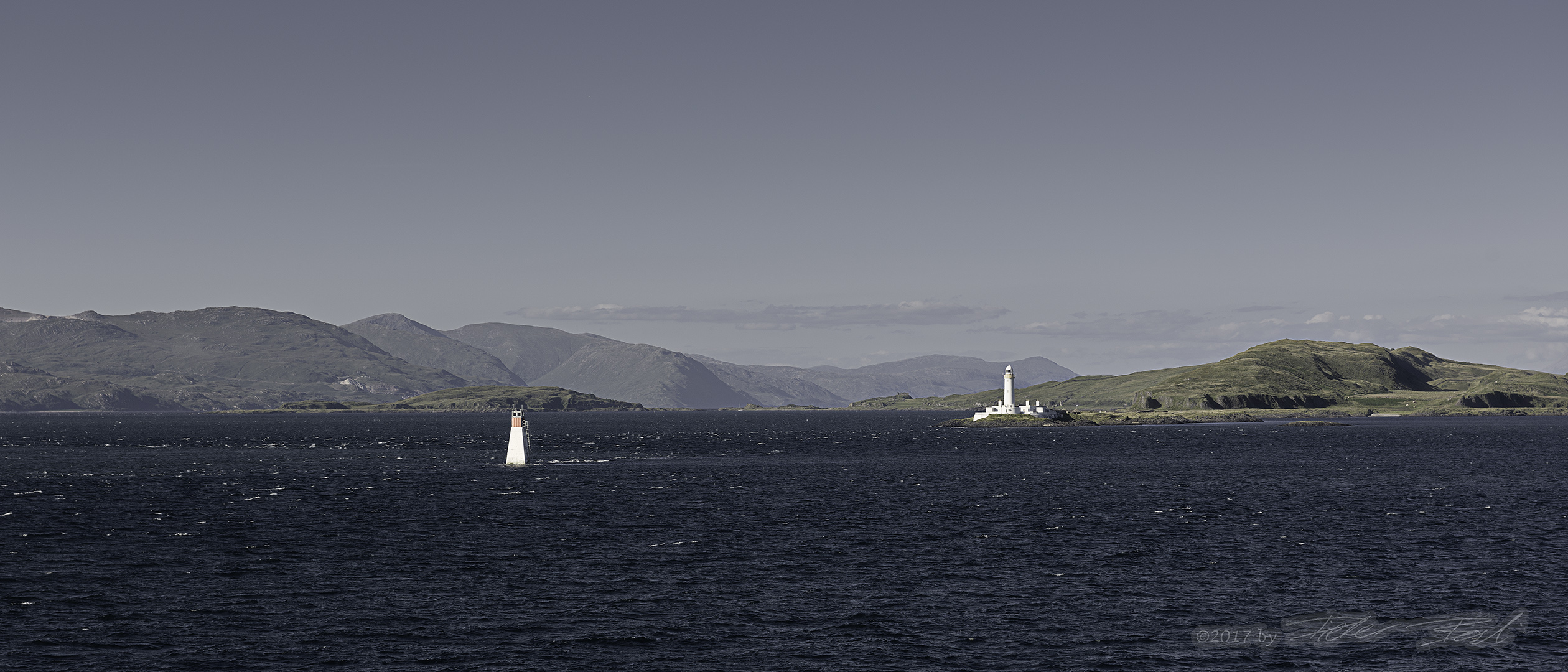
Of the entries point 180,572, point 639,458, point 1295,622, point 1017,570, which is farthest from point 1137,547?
point 639,458

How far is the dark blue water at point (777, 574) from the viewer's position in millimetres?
39156

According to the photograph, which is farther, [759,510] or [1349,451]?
[1349,451]

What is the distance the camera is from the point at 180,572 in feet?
176

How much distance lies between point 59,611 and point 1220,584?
48.7m

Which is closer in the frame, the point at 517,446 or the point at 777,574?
the point at 777,574

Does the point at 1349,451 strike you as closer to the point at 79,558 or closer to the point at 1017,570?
the point at 1017,570

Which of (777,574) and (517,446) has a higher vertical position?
(517,446)

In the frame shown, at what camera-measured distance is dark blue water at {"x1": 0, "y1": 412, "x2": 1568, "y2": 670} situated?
3916 cm

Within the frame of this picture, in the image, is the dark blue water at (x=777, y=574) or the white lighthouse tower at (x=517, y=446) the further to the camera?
the white lighthouse tower at (x=517, y=446)

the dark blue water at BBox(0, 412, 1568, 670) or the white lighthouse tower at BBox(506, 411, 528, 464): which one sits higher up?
the white lighthouse tower at BBox(506, 411, 528, 464)

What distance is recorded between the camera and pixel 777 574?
2147 inches

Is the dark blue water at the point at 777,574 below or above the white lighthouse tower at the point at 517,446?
below

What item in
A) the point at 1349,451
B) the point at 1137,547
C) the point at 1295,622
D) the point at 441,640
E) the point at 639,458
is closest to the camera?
the point at 441,640

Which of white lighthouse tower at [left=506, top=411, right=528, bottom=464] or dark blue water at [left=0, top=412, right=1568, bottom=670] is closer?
dark blue water at [left=0, top=412, right=1568, bottom=670]
